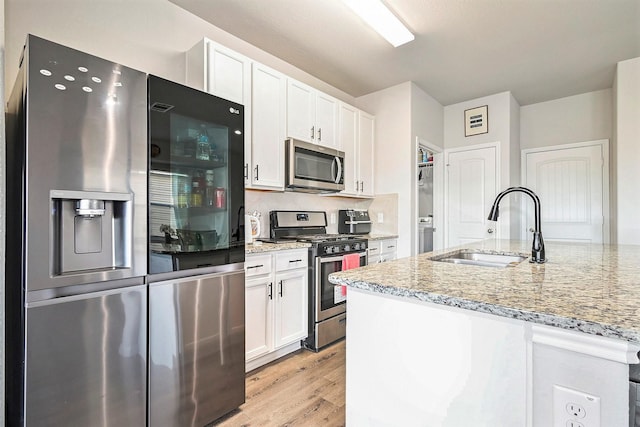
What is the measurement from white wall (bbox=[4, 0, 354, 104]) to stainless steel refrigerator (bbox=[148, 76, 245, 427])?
0.88 meters

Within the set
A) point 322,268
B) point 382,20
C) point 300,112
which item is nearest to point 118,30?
point 300,112

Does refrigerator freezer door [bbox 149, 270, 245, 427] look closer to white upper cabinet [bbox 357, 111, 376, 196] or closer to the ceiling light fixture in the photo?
the ceiling light fixture

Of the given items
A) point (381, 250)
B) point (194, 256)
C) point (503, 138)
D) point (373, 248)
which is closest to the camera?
point (194, 256)

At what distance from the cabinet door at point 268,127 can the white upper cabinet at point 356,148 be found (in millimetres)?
864

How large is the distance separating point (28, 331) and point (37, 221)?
403 millimetres

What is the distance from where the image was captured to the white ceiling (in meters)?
2.37

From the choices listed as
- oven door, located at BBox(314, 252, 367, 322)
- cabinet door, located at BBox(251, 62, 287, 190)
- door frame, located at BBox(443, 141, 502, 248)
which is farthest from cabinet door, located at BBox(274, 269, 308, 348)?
door frame, located at BBox(443, 141, 502, 248)

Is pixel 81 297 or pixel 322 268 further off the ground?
pixel 81 297

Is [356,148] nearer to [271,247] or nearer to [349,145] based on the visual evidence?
[349,145]

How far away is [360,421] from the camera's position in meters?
1.02

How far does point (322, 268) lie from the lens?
2.71 metres

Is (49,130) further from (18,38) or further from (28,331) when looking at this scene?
(18,38)

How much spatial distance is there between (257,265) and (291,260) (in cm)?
34

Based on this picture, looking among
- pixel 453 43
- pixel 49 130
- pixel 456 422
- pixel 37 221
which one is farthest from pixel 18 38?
pixel 453 43
